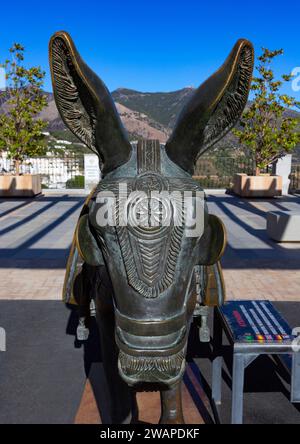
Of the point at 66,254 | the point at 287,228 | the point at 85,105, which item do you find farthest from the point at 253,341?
the point at 287,228

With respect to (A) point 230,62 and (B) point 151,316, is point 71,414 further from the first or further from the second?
(A) point 230,62

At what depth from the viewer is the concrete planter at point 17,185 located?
692 inches

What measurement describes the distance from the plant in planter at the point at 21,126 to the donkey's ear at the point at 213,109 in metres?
16.9

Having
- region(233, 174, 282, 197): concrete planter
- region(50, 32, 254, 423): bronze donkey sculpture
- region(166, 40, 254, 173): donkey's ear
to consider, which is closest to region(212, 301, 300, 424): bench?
region(50, 32, 254, 423): bronze donkey sculpture

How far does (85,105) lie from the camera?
5.53ft

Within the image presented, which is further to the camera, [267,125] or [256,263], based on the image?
[267,125]

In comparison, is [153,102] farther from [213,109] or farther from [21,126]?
[213,109]

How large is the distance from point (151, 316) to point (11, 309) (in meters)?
5.03

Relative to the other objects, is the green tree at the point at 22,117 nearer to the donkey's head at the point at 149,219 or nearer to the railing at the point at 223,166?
the railing at the point at 223,166

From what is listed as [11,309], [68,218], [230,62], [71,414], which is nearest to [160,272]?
[230,62]

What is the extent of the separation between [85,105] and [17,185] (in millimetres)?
17051

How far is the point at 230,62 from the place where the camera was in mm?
1530

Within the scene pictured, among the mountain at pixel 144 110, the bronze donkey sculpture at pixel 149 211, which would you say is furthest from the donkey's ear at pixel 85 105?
the mountain at pixel 144 110

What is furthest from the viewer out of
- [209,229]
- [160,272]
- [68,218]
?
[68,218]
